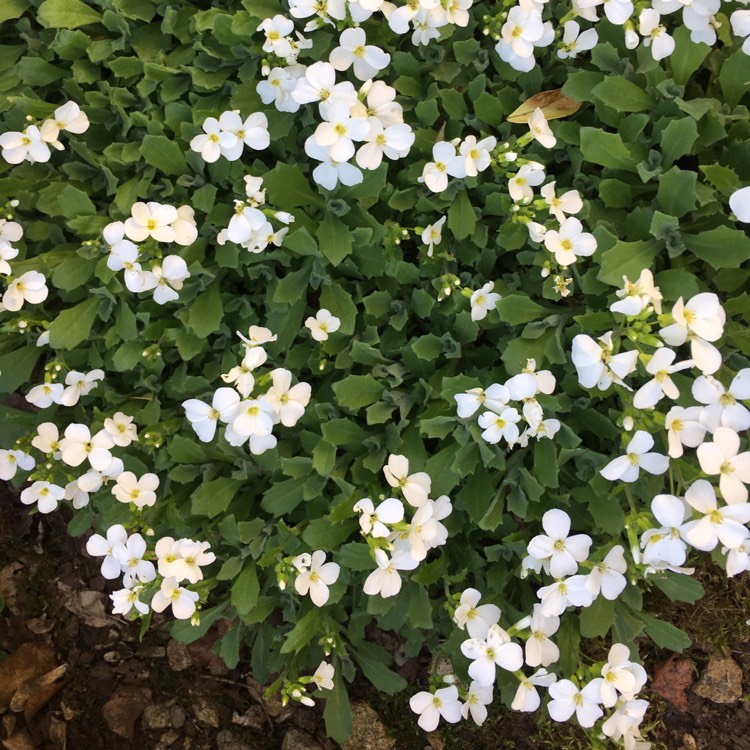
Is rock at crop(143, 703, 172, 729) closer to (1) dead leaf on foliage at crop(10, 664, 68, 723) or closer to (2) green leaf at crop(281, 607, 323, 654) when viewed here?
(1) dead leaf on foliage at crop(10, 664, 68, 723)

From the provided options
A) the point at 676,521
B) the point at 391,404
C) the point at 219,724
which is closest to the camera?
the point at 676,521

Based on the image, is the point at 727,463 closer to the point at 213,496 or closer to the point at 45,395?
the point at 213,496

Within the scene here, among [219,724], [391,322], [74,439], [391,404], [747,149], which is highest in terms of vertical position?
[747,149]

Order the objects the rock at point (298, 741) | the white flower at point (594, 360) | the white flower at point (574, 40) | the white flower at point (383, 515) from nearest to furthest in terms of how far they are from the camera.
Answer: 1. the white flower at point (594, 360)
2. the white flower at point (383, 515)
3. the white flower at point (574, 40)
4. the rock at point (298, 741)

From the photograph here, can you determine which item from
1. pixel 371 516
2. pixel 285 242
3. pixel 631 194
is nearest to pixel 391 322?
pixel 285 242

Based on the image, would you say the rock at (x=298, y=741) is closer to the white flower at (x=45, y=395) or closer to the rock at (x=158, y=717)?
the rock at (x=158, y=717)

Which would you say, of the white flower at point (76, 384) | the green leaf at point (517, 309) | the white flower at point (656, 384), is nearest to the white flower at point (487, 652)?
the white flower at point (656, 384)

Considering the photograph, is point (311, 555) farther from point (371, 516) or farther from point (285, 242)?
point (285, 242)

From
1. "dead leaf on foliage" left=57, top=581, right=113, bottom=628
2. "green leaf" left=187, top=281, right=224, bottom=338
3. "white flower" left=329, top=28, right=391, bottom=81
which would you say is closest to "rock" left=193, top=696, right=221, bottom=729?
"dead leaf on foliage" left=57, top=581, right=113, bottom=628
